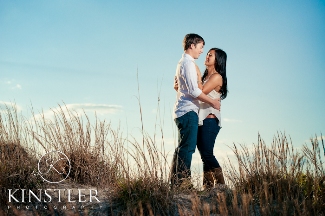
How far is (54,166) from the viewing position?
233 inches

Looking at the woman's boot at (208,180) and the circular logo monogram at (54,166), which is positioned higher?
the circular logo monogram at (54,166)

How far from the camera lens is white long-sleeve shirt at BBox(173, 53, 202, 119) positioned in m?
4.82

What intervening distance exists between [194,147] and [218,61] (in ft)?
4.01

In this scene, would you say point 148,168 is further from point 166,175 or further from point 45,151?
point 45,151

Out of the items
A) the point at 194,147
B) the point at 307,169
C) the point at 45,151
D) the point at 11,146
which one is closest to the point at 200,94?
the point at 194,147

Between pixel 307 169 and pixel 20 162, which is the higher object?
pixel 20 162

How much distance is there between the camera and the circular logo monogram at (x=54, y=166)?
5.40m

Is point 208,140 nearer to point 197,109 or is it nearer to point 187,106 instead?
point 197,109

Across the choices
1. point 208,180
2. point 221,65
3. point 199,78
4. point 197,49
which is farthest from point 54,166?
point 221,65

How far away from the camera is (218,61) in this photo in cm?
528

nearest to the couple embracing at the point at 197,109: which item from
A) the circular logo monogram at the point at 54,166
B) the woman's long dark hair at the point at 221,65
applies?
the woman's long dark hair at the point at 221,65

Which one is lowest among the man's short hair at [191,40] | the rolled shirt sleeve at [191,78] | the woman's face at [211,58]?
the rolled shirt sleeve at [191,78]

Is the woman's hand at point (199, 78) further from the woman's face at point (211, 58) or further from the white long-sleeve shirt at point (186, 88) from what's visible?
the woman's face at point (211, 58)

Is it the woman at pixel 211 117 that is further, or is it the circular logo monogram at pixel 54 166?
the circular logo monogram at pixel 54 166
